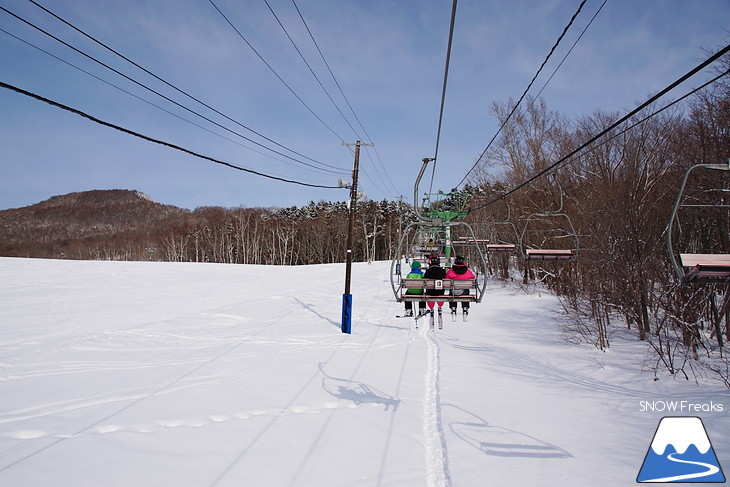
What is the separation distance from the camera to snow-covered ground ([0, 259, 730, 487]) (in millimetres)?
5984

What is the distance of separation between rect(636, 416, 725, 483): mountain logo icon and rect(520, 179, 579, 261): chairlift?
4399mm

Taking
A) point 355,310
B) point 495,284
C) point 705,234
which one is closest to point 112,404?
point 355,310

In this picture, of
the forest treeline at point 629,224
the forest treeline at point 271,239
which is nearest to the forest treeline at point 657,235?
the forest treeline at point 629,224

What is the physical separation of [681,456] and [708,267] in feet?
15.2

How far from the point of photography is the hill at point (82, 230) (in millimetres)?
97106

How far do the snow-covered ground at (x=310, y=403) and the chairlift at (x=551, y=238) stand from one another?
358 cm

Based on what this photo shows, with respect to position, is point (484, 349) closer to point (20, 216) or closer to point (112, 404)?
point (112, 404)

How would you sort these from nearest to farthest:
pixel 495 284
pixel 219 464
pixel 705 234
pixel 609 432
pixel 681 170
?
pixel 219 464 < pixel 609 432 < pixel 705 234 < pixel 681 170 < pixel 495 284

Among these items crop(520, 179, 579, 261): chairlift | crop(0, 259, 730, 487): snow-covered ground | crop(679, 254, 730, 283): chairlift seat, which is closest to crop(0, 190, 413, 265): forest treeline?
crop(520, 179, 579, 261): chairlift

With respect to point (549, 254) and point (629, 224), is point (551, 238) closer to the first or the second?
point (549, 254)

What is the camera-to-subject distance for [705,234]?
46.7 feet

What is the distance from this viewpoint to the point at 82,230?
159750mm

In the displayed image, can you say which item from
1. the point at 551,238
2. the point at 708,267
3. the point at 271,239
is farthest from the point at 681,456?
the point at 271,239

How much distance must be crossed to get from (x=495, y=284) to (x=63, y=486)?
3432cm
